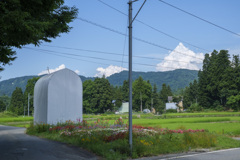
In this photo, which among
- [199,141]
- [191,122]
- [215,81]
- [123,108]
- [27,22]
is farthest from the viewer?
[123,108]

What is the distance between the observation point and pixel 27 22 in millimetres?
8438

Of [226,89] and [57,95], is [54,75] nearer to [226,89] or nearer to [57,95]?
[57,95]

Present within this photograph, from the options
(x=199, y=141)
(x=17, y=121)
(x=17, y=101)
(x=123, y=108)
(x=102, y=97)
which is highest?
(x=102, y=97)

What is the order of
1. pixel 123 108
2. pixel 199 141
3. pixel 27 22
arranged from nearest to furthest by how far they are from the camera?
pixel 27 22 < pixel 199 141 < pixel 123 108

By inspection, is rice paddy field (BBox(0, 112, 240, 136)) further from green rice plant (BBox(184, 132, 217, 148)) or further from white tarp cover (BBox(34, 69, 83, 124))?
white tarp cover (BBox(34, 69, 83, 124))

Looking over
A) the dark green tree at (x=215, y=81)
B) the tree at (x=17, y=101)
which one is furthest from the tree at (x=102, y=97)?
the dark green tree at (x=215, y=81)

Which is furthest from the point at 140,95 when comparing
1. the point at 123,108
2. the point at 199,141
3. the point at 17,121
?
the point at 199,141

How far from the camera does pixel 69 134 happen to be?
15.3 m

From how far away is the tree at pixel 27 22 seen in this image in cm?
817

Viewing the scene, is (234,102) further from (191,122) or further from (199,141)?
(199,141)

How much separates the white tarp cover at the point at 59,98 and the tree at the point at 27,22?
7494 millimetres

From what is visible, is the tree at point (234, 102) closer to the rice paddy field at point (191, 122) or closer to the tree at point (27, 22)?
the rice paddy field at point (191, 122)

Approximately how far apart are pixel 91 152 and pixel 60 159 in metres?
1.85

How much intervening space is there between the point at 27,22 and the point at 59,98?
1372cm
